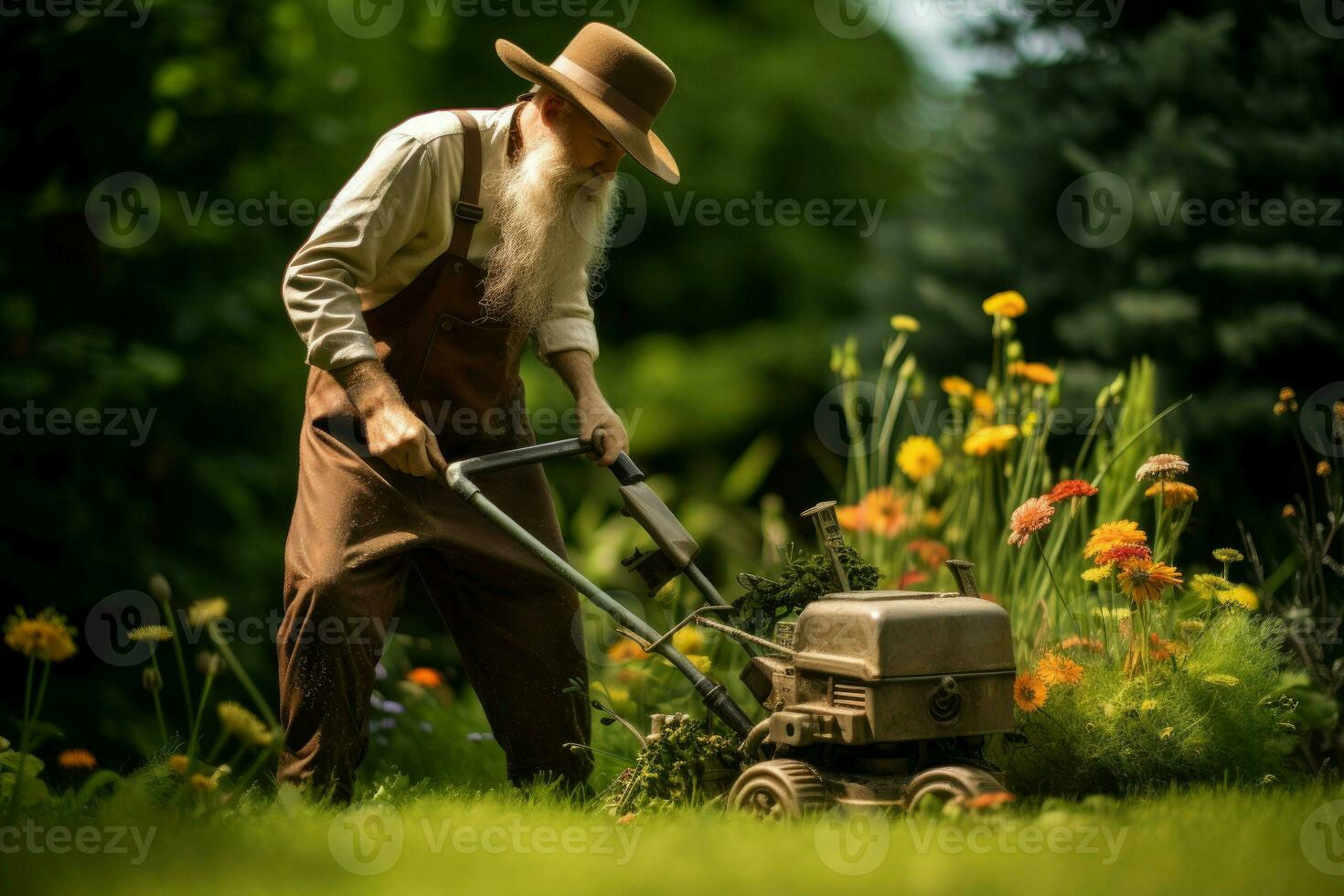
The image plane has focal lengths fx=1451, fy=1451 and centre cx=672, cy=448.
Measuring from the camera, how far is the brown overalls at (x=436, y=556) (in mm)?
3254

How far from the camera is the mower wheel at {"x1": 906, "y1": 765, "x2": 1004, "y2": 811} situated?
107 inches

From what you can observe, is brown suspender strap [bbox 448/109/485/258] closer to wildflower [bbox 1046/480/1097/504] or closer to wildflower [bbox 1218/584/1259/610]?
wildflower [bbox 1046/480/1097/504]

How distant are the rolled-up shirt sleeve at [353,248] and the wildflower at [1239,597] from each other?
6.93 ft

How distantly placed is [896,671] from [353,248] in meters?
1.51

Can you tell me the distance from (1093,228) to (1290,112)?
0.85 m

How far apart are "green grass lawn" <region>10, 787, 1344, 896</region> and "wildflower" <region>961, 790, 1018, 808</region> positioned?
0.11ft

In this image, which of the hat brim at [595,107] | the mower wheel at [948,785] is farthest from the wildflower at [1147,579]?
the hat brim at [595,107]

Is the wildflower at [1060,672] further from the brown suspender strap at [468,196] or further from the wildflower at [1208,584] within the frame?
the brown suspender strap at [468,196]

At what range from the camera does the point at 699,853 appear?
8.43 feet

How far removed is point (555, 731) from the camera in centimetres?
362

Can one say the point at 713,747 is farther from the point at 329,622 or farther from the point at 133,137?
the point at 133,137

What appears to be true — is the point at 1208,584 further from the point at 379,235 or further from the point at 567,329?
the point at 379,235

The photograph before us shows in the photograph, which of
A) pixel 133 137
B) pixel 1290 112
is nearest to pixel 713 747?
pixel 133 137

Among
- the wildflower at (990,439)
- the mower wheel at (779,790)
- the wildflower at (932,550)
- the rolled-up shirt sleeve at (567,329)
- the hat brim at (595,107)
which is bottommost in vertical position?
the mower wheel at (779,790)
